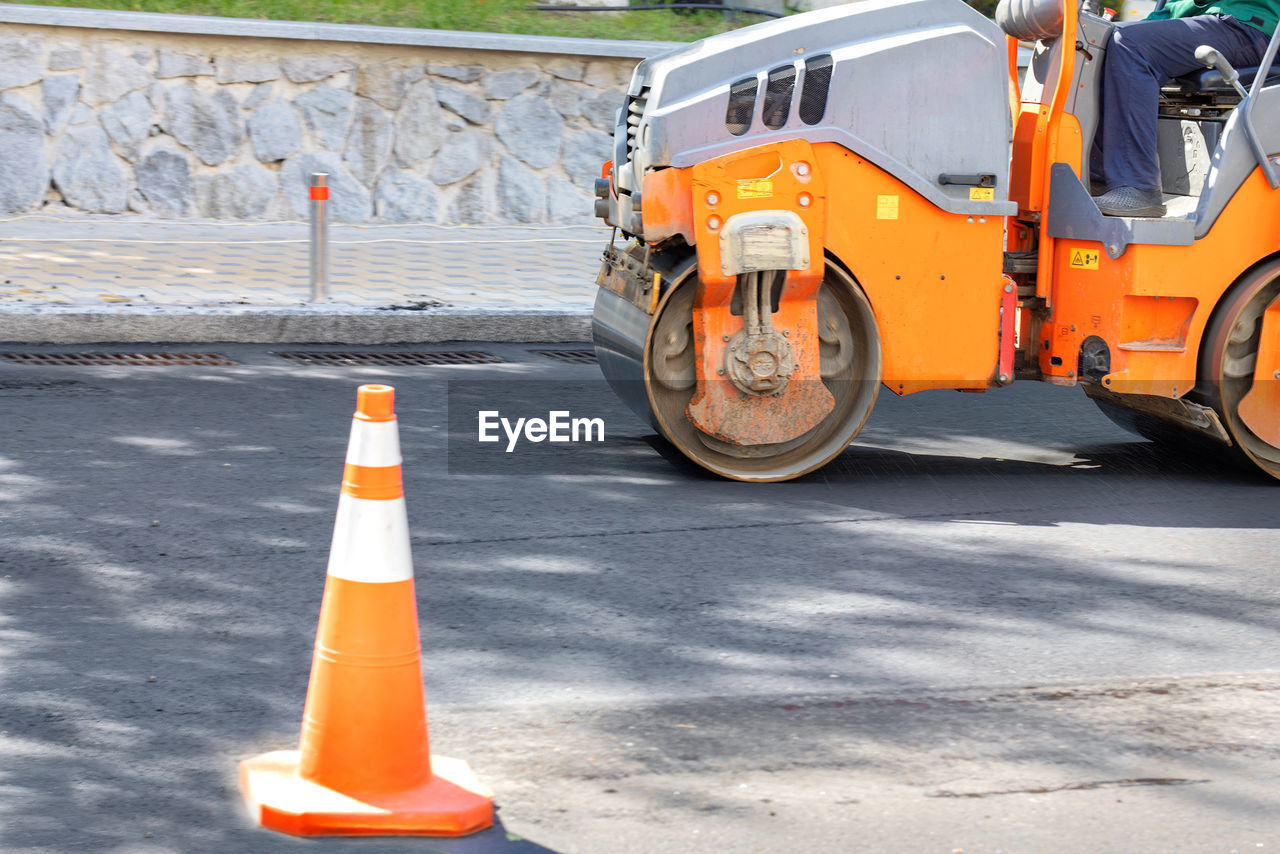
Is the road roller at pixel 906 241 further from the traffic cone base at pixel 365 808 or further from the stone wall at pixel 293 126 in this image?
the stone wall at pixel 293 126

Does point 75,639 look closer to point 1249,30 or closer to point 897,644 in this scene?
point 897,644

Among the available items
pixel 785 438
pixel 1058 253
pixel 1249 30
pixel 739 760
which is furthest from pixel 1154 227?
pixel 739 760

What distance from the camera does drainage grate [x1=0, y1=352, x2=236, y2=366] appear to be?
27.0 ft

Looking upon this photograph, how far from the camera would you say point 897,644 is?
444 centimetres

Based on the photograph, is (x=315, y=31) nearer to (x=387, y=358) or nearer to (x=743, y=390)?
(x=387, y=358)

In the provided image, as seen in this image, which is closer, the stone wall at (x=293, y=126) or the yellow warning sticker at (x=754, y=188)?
the yellow warning sticker at (x=754, y=188)

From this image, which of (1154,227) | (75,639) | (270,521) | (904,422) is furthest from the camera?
(904,422)

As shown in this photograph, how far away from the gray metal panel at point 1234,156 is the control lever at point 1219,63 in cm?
11

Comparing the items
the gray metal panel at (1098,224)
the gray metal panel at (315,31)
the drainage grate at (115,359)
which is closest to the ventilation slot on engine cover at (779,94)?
the gray metal panel at (1098,224)

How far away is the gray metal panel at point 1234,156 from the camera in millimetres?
6277

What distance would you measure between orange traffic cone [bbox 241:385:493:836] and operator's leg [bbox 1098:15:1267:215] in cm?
397

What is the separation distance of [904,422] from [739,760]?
4257 millimetres

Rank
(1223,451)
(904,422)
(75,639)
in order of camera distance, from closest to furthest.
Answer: (75,639) → (1223,451) → (904,422)

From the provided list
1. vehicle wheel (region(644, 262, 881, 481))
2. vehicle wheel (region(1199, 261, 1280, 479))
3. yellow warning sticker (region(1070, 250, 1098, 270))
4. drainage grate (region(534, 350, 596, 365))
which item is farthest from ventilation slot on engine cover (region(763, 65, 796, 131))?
drainage grate (region(534, 350, 596, 365))
